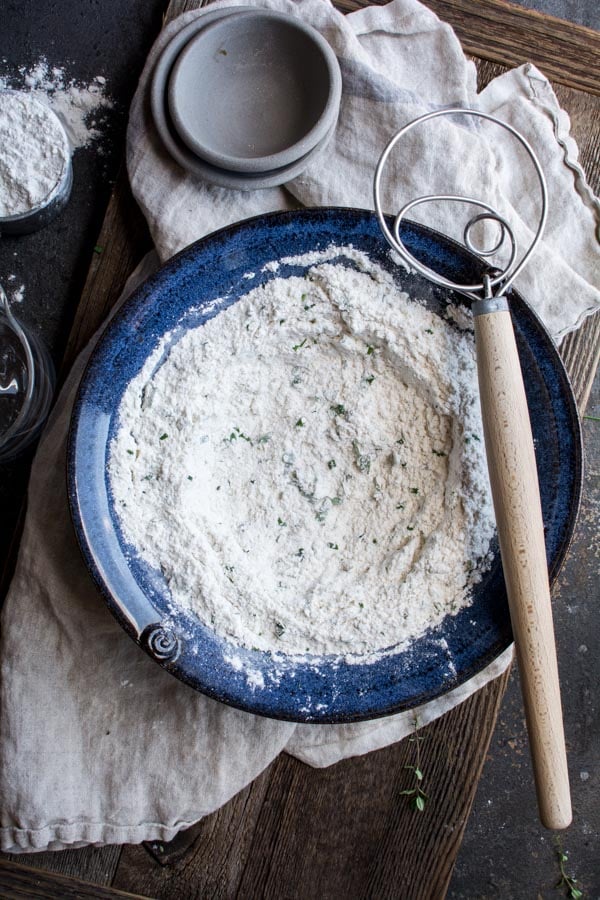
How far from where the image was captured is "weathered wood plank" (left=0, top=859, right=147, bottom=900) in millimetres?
1209

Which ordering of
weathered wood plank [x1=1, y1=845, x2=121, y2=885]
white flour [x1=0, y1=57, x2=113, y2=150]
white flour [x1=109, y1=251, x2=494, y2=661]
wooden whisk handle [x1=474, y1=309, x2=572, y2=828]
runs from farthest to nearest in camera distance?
1. white flour [x1=0, y1=57, x2=113, y2=150]
2. weathered wood plank [x1=1, y1=845, x2=121, y2=885]
3. white flour [x1=109, y1=251, x2=494, y2=661]
4. wooden whisk handle [x1=474, y1=309, x2=572, y2=828]

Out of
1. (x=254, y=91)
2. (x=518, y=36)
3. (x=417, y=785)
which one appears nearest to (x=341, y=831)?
(x=417, y=785)

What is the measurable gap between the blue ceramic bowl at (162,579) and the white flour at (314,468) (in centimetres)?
3

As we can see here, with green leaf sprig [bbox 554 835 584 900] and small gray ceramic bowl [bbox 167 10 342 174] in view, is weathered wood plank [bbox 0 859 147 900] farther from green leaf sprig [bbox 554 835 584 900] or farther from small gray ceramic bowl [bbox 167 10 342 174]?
small gray ceramic bowl [bbox 167 10 342 174]

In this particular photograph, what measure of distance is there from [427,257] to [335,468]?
0.36m

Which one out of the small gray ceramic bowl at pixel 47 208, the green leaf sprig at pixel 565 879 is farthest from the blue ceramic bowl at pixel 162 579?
the green leaf sprig at pixel 565 879

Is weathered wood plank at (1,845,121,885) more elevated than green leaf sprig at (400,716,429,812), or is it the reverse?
green leaf sprig at (400,716,429,812)

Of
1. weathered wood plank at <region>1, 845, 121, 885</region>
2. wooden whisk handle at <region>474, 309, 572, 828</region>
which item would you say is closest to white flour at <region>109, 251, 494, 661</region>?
wooden whisk handle at <region>474, 309, 572, 828</region>

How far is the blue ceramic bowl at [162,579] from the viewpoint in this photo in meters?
1.06

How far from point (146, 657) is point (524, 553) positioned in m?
0.65

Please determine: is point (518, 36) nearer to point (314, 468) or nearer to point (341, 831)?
point (314, 468)

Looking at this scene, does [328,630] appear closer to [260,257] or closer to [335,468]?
[335,468]

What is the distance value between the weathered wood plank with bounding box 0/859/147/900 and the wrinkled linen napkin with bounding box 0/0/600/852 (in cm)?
5

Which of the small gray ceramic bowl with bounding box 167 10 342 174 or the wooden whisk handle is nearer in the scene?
the wooden whisk handle
